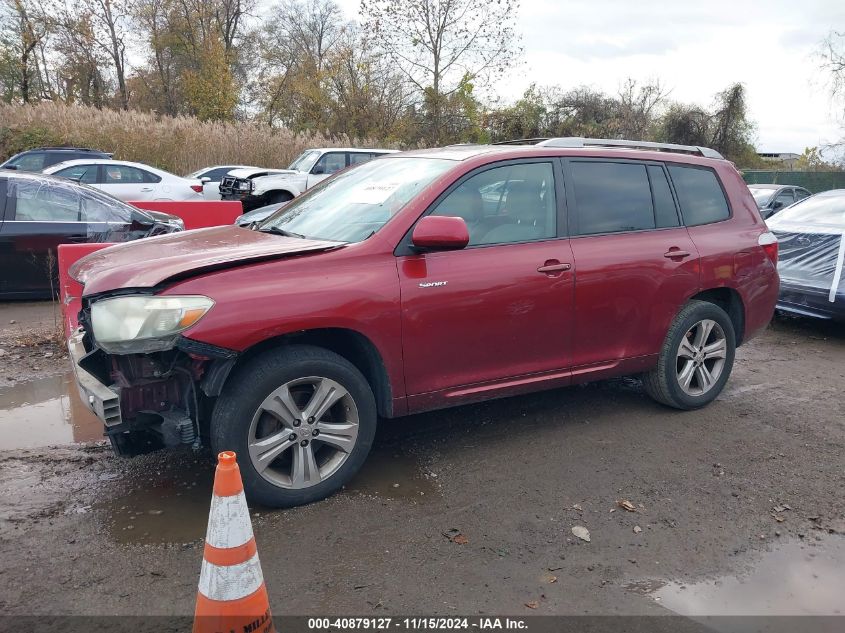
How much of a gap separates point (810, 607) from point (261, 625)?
2.27m

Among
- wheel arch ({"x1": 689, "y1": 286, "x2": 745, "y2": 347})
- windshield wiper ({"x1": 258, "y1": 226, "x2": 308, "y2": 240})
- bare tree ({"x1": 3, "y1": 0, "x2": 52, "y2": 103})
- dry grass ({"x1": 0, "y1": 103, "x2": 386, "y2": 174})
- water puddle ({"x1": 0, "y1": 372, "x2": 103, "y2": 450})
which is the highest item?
bare tree ({"x1": 3, "y1": 0, "x2": 52, "y2": 103})

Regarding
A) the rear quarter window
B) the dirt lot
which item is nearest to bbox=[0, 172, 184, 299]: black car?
the dirt lot

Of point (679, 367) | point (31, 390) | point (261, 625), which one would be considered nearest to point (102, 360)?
point (261, 625)

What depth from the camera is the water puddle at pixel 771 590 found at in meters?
2.83

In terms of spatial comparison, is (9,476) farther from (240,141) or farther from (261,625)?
(240,141)

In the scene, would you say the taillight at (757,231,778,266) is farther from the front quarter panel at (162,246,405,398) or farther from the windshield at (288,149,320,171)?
the windshield at (288,149,320,171)

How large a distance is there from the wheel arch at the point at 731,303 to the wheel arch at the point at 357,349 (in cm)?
263

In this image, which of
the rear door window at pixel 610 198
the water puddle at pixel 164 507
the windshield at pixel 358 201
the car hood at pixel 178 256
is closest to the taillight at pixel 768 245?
the rear door window at pixel 610 198

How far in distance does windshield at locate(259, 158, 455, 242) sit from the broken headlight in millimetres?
1013

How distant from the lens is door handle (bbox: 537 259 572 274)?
13.4 ft

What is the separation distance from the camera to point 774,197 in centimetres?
1588

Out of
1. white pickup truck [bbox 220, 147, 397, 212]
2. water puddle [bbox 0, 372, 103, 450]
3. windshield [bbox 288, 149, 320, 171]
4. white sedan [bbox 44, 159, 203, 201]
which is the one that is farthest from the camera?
windshield [bbox 288, 149, 320, 171]

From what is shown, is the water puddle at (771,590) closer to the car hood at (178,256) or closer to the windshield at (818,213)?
the car hood at (178,256)

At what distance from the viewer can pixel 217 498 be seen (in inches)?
88.6
